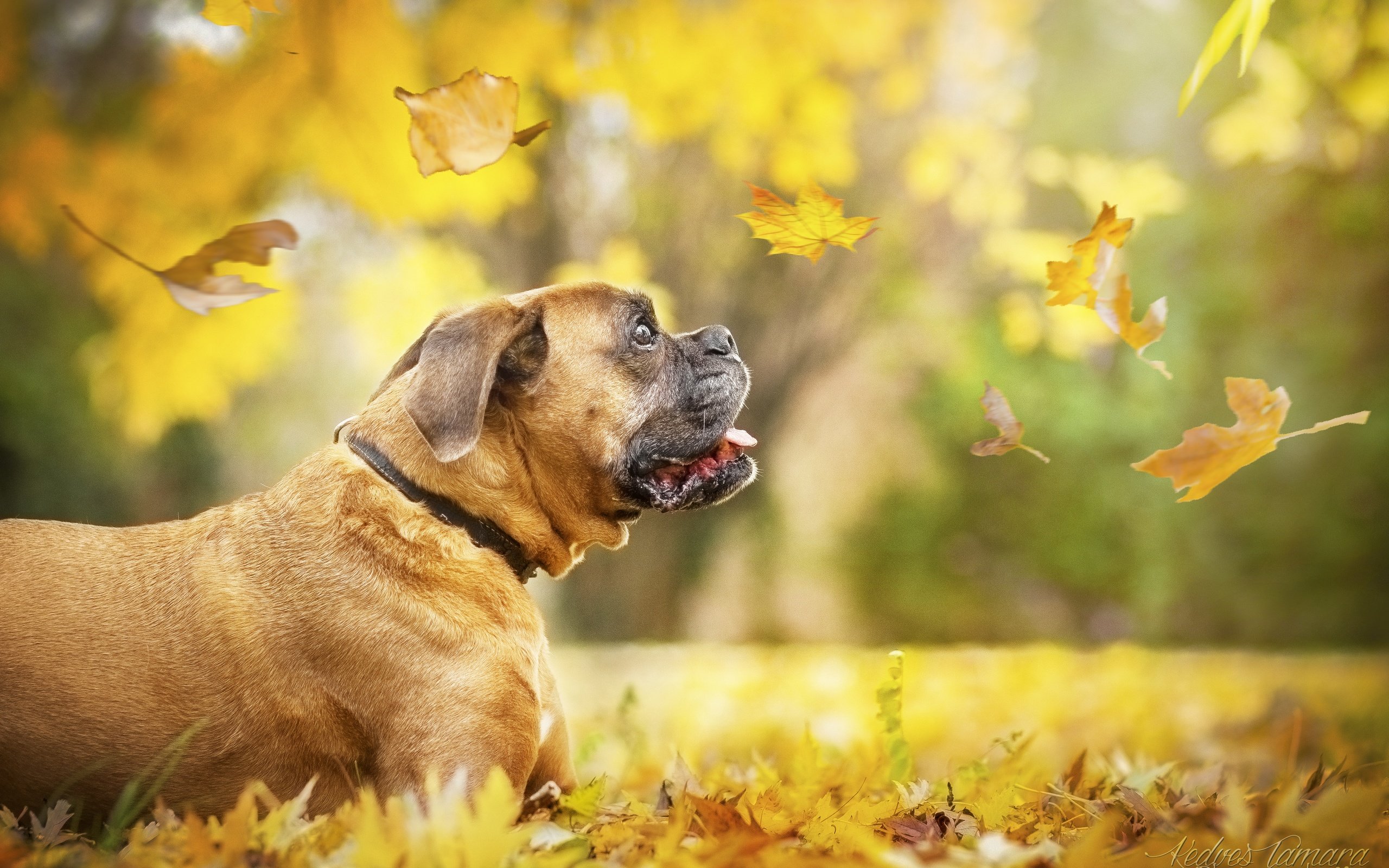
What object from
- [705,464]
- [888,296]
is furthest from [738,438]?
[888,296]

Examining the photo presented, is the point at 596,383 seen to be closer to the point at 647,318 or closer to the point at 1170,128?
the point at 647,318

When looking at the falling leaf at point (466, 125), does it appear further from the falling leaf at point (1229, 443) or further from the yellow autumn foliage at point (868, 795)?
the falling leaf at point (1229, 443)

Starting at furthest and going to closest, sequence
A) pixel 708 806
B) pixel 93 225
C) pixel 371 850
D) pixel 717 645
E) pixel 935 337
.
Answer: pixel 935 337 < pixel 717 645 < pixel 93 225 < pixel 708 806 < pixel 371 850

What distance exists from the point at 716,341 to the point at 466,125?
1293 millimetres

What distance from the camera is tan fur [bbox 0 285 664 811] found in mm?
2615

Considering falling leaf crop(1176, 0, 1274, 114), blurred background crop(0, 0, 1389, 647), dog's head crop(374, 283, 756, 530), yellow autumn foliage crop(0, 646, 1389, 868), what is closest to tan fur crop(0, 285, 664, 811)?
yellow autumn foliage crop(0, 646, 1389, 868)

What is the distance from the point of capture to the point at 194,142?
6.65m

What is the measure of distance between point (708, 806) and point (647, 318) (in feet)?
5.49

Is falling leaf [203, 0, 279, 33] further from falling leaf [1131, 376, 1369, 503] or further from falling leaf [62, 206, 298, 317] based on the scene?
falling leaf [1131, 376, 1369, 503]

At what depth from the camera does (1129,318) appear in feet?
8.44

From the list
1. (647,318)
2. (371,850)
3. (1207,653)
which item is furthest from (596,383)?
(1207,653)

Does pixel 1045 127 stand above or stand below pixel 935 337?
above

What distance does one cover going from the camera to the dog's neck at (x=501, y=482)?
298cm

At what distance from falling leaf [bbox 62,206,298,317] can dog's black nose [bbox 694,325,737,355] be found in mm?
1537
